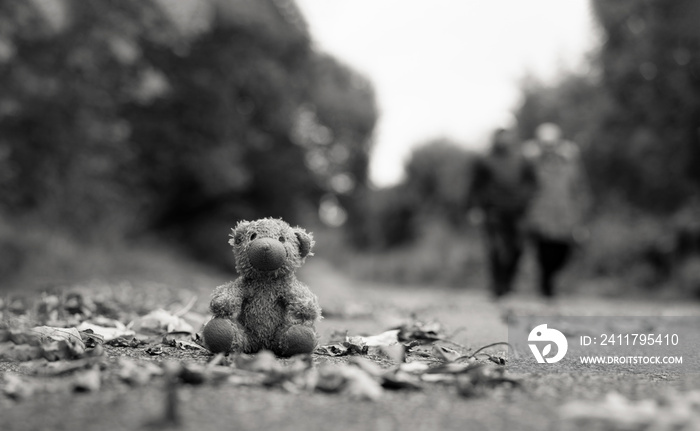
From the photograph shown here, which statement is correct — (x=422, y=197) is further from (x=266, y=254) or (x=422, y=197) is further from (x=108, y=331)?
(x=266, y=254)

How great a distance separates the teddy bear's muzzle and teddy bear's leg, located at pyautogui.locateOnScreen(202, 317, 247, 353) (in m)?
0.29

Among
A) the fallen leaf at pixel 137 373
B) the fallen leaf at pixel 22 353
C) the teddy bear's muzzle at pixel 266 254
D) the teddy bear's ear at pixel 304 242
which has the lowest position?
the fallen leaf at pixel 137 373

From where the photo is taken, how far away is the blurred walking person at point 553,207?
895 centimetres

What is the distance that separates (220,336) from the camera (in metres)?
3.11

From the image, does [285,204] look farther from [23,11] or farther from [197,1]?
[23,11]

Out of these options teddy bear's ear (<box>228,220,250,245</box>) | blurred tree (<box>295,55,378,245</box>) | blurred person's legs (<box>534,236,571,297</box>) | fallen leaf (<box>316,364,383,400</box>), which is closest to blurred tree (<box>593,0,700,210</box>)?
blurred person's legs (<box>534,236,571,297</box>)

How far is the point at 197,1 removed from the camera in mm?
14727

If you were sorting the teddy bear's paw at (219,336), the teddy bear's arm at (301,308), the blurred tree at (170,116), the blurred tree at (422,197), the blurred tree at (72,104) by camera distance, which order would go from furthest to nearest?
the blurred tree at (422,197)
the blurred tree at (170,116)
the blurred tree at (72,104)
the teddy bear's arm at (301,308)
the teddy bear's paw at (219,336)

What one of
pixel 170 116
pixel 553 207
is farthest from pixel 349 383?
pixel 170 116

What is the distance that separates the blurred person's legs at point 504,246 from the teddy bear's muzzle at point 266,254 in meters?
6.31

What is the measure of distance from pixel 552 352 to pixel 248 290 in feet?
5.09

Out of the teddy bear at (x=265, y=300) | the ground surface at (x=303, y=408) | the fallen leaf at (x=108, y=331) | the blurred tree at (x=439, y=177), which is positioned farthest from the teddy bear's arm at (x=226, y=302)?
the blurred tree at (x=439, y=177)

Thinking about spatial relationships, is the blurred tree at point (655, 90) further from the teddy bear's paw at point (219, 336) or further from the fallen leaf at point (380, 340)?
the teddy bear's paw at point (219, 336)

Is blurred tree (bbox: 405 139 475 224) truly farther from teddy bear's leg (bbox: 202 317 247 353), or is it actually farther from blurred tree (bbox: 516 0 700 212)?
teddy bear's leg (bbox: 202 317 247 353)
